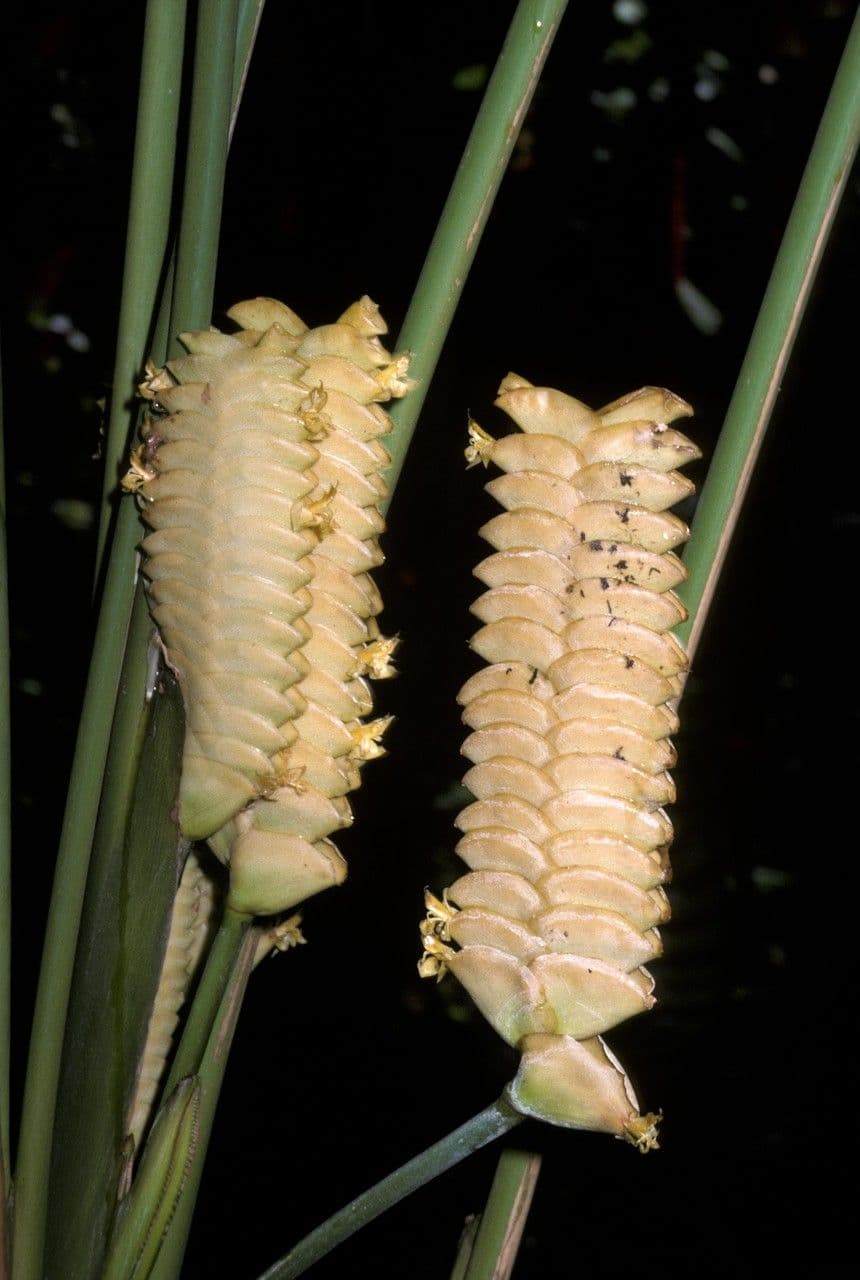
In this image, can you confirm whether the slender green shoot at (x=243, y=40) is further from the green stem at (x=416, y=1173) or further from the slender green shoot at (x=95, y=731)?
the green stem at (x=416, y=1173)

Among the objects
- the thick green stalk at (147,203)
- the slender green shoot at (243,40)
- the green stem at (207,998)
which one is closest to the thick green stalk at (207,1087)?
the green stem at (207,998)

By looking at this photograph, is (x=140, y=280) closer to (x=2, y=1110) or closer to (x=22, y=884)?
(x=2, y=1110)

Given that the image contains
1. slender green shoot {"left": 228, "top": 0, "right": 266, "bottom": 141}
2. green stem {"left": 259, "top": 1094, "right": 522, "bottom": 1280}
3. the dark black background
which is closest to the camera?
green stem {"left": 259, "top": 1094, "right": 522, "bottom": 1280}

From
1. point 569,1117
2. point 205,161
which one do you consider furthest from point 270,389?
point 569,1117

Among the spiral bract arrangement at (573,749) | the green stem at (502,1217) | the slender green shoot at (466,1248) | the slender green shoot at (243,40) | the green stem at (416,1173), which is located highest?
the slender green shoot at (243,40)

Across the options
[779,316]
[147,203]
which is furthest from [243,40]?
[779,316]

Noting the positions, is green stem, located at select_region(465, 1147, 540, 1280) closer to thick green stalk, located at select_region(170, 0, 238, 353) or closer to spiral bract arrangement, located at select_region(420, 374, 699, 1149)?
spiral bract arrangement, located at select_region(420, 374, 699, 1149)

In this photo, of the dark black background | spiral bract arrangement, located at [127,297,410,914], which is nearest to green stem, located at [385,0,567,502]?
spiral bract arrangement, located at [127,297,410,914]
